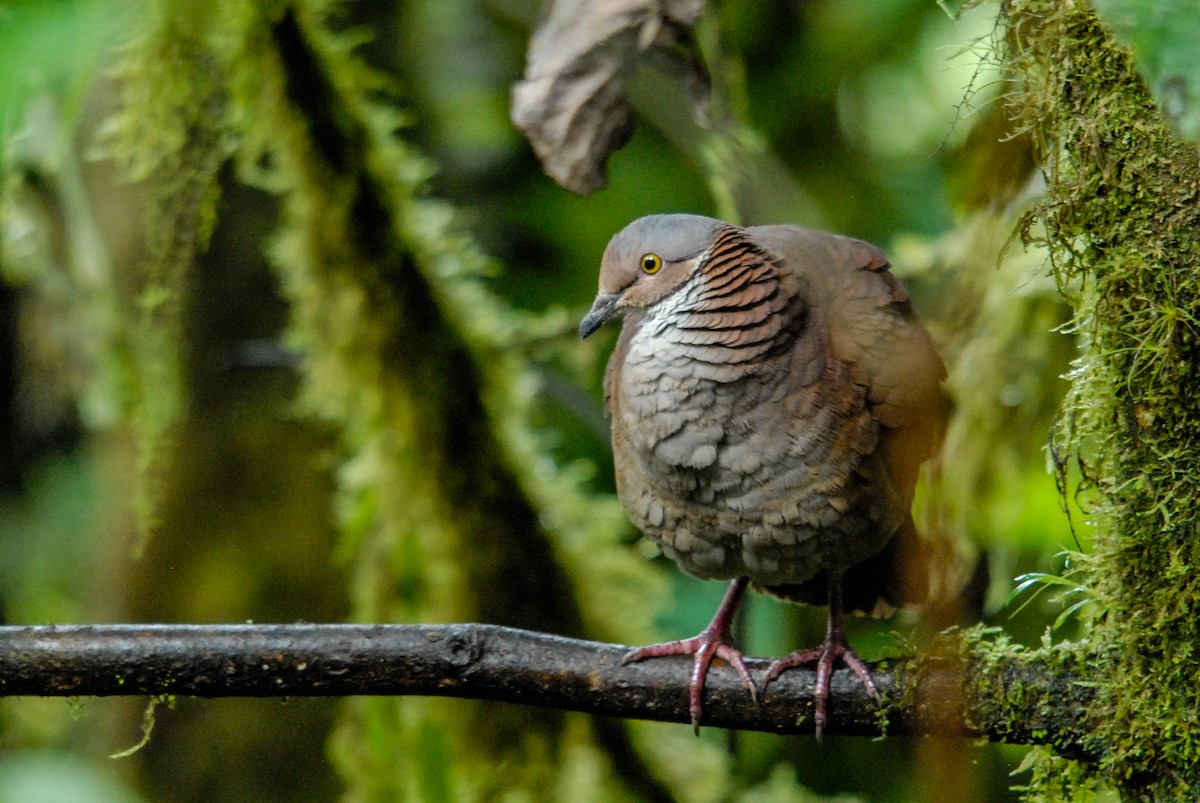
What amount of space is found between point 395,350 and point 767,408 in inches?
61.2

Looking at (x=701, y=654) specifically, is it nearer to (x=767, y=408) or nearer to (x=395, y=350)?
(x=767, y=408)

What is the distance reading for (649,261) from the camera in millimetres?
2945

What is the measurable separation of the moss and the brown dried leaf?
66 cm

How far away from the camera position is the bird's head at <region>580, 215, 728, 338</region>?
2.90 m

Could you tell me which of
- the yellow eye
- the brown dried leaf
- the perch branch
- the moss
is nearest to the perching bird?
the yellow eye

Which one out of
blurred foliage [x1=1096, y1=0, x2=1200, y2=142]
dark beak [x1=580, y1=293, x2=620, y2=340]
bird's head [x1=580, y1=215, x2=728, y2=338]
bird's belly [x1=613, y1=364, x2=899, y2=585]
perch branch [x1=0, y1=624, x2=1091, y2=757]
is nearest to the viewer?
blurred foliage [x1=1096, y1=0, x2=1200, y2=142]

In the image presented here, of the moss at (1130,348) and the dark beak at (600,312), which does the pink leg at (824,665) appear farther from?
the dark beak at (600,312)

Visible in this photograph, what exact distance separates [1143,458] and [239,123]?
8.69ft

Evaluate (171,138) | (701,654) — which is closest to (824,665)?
(701,654)

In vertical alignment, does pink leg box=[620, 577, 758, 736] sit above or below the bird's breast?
below

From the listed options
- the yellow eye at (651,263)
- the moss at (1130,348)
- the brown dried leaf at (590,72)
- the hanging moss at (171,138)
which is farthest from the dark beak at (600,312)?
the hanging moss at (171,138)

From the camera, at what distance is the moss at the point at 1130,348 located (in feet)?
6.54

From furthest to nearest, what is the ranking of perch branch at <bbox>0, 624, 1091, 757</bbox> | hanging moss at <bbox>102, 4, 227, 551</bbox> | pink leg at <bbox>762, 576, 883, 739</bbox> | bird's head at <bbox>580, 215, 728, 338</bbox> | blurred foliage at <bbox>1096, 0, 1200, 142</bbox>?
hanging moss at <bbox>102, 4, 227, 551</bbox> → bird's head at <bbox>580, 215, 728, 338</bbox> → pink leg at <bbox>762, 576, 883, 739</bbox> → perch branch at <bbox>0, 624, 1091, 757</bbox> → blurred foliage at <bbox>1096, 0, 1200, 142</bbox>

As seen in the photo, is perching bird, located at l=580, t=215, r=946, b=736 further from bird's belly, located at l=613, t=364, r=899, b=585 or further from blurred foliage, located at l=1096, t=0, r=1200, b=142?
blurred foliage, located at l=1096, t=0, r=1200, b=142
